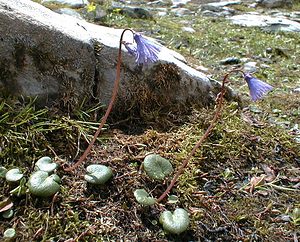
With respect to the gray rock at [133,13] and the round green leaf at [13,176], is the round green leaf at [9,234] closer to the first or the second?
the round green leaf at [13,176]

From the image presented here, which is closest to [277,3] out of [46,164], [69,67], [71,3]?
[71,3]

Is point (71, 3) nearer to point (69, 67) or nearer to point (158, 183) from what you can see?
point (69, 67)

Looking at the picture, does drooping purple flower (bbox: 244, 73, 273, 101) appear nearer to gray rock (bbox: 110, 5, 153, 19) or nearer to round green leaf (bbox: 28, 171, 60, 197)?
round green leaf (bbox: 28, 171, 60, 197)

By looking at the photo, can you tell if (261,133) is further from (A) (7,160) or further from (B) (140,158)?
(A) (7,160)

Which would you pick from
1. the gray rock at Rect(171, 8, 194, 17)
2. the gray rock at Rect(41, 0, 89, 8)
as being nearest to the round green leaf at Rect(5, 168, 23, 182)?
the gray rock at Rect(41, 0, 89, 8)

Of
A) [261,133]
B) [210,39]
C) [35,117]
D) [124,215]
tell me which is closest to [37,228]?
[124,215]

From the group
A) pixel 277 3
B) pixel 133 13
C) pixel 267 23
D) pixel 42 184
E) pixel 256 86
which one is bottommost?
pixel 277 3
